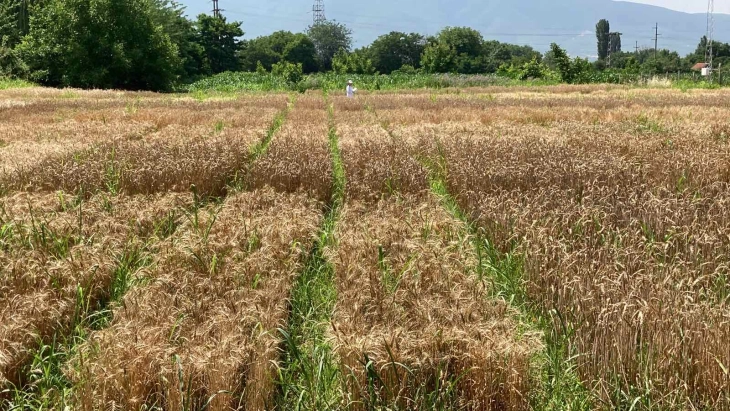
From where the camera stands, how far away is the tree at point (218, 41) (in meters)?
77.7

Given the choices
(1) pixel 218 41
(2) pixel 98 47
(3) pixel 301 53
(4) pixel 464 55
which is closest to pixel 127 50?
(2) pixel 98 47

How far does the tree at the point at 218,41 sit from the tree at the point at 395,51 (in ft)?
111

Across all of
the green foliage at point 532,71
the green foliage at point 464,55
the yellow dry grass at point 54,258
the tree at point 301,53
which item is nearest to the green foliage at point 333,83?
the green foliage at point 532,71

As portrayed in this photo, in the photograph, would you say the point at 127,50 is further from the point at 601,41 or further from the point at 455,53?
the point at 601,41

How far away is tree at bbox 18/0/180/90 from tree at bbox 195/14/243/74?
26.8m

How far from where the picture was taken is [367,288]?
3.96m

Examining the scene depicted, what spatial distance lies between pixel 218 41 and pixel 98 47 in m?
35.6

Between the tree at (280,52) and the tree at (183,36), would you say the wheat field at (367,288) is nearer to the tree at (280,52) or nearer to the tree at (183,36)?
the tree at (183,36)

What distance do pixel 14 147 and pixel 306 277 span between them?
9.01 meters

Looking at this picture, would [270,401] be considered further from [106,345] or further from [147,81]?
[147,81]

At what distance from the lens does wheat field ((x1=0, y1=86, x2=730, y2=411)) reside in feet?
9.79

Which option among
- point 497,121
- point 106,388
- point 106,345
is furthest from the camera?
point 497,121

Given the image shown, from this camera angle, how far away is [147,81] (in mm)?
47969

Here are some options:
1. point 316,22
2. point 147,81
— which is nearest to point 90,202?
point 147,81
